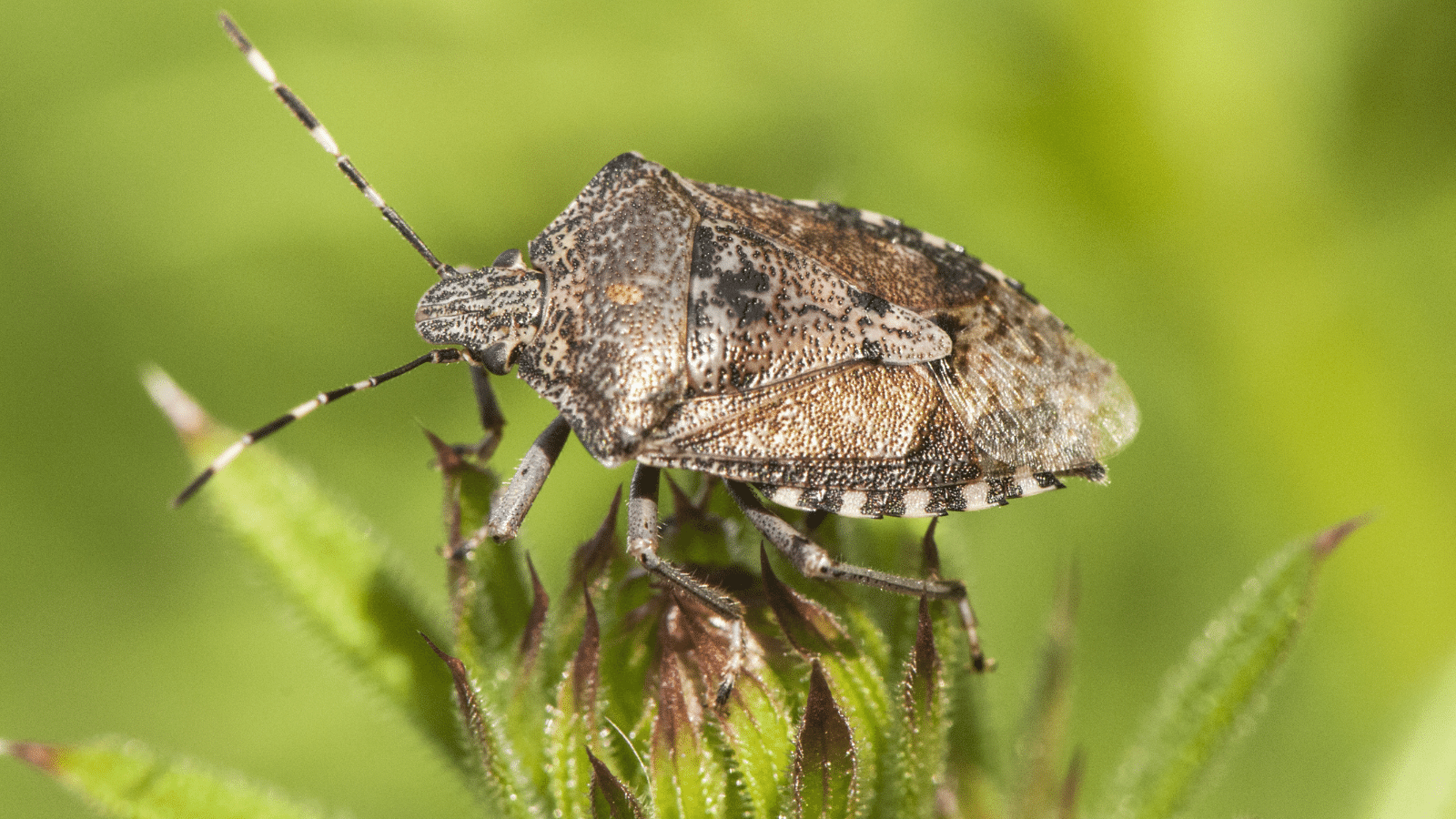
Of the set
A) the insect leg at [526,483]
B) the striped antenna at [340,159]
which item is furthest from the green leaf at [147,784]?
the striped antenna at [340,159]

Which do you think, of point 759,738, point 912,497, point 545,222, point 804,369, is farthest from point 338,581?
point 545,222

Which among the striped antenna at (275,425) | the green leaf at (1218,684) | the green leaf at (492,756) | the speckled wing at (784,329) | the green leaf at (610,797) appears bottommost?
the green leaf at (1218,684)

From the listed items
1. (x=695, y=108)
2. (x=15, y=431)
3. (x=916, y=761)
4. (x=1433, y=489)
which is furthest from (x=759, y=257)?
(x=15, y=431)

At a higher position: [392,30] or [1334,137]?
[392,30]

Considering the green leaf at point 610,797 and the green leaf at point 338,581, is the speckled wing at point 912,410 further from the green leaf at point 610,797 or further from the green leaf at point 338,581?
the green leaf at point 610,797

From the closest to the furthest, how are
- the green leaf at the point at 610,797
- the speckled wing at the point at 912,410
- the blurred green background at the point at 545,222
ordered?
the green leaf at the point at 610,797, the speckled wing at the point at 912,410, the blurred green background at the point at 545,222

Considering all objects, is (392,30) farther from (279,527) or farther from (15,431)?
(279,527)

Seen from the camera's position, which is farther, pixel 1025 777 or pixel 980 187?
pixel 980 187
